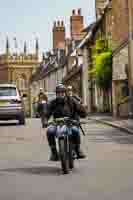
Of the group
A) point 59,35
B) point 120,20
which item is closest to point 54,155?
point 120,20

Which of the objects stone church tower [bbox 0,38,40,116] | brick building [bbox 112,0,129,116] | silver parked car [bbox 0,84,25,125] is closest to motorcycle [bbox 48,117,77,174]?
silver parked car [bbox 0,84,25,125]

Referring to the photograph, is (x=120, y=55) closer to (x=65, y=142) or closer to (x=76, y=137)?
(x=76, y=137)

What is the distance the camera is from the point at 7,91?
104 feet

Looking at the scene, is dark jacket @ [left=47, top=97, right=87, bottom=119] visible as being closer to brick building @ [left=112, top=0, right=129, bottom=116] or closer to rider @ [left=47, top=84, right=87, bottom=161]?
rider @ [left=47, top=84, right=87, bottom=161]

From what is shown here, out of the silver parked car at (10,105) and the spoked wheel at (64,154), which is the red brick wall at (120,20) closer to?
the silver parked car at (10,105)

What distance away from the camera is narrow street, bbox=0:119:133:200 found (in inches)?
398

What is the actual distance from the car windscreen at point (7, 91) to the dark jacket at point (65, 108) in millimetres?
18310

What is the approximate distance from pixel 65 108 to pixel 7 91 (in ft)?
61.7

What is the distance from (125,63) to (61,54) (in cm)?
6259

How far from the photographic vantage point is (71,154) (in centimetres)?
1288

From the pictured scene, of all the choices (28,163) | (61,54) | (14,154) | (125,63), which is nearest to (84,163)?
(28,163)

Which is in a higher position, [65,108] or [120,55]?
[120,55]

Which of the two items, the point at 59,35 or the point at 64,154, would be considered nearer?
the point at 64,154

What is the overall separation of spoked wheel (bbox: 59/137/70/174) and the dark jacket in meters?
0.56
